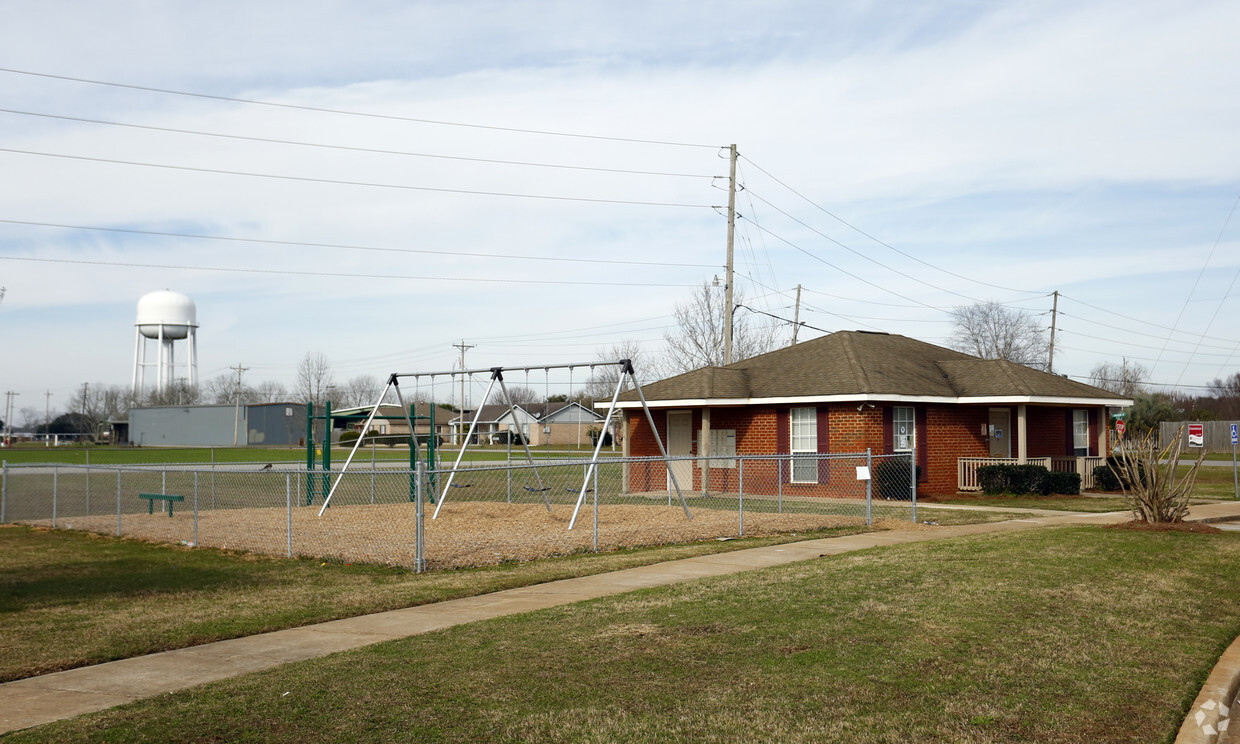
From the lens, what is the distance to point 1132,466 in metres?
16.7

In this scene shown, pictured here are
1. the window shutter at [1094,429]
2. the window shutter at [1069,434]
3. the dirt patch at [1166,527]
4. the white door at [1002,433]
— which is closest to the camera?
the dirt patch at [1166,527]

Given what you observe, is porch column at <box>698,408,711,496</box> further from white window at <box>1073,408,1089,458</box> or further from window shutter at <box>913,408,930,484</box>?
white window at <box>1073,408,1089,458</box>

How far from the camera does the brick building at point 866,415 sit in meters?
27.3

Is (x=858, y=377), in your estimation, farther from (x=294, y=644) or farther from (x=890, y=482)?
(x=294, y=644)

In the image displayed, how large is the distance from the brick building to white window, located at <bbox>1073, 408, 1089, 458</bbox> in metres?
0.04

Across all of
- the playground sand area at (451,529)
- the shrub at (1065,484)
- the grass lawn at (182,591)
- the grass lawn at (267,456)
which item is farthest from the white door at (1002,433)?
the grass lawn at (267,456)

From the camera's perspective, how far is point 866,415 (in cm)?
2695

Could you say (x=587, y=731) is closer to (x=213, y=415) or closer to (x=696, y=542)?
(x=696, y=542)

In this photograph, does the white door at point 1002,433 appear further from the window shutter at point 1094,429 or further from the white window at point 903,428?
the white window at point 903,428

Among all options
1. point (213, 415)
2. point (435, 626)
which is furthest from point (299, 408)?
point (435, 626)

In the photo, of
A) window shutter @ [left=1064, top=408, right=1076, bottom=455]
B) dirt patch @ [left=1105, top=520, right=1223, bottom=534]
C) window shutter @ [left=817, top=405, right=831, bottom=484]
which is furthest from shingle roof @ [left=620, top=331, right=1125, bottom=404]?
dirt patch @ [left=1105, top=520, right=1223, bottom=534]

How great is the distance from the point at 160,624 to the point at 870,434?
20.5 metres

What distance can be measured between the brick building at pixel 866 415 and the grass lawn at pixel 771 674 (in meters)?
16.1

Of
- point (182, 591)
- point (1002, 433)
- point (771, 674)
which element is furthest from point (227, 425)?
point (771, 674)
